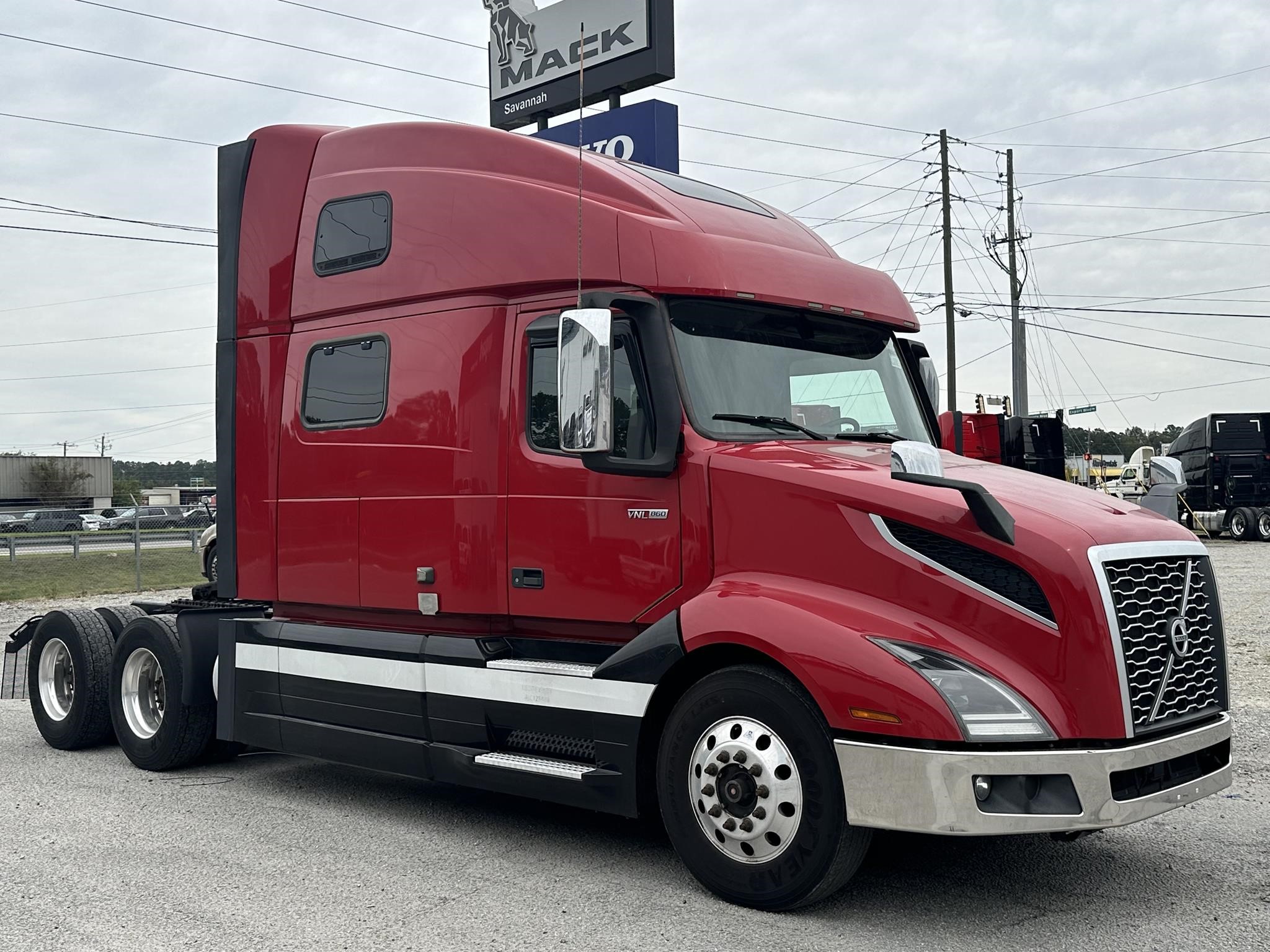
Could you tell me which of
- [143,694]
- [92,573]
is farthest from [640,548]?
[92,573]

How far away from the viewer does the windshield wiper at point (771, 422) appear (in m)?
5.52

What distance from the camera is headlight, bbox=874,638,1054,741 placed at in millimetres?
4426

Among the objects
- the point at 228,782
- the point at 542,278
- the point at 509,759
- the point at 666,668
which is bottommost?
the point at 228,782

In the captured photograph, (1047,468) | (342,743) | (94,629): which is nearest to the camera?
(342,743)

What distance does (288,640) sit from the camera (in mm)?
7055

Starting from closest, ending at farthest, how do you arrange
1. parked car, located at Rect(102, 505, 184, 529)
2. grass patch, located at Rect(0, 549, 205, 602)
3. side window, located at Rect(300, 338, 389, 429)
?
side window, located at Rect(300, 338, 389, 429) < grass patch, located at Rect(0, 549, 205, 602) < parked car, located at Rect(102, 505, 184, 529)

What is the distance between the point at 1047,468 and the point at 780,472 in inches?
825

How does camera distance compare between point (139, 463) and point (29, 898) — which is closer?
point (29, 898)

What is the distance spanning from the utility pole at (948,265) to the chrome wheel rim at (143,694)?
1201 inches

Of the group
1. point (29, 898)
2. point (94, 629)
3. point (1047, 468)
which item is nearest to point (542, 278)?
point (29, 898)

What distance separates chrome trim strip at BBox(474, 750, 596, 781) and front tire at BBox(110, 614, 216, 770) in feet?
8.93

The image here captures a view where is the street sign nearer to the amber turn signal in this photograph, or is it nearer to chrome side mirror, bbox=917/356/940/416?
chrome side mirror, bbox=917/356/940/416

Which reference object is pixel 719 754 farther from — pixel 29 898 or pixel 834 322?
pixel 29 898

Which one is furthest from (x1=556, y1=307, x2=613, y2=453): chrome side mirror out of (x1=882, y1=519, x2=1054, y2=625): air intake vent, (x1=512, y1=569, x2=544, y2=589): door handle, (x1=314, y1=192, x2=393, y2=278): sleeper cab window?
(x1=314, y1=192, x2=393, y2=278): sleeper cab window
